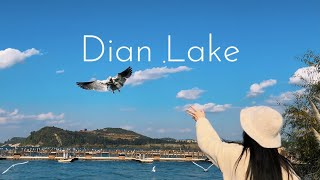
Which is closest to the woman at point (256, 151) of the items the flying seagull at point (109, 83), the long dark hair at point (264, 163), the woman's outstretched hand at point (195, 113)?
the long dark hair at point (264, 163)

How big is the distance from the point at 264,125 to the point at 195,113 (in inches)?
18.0

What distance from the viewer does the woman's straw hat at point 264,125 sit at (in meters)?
2.46

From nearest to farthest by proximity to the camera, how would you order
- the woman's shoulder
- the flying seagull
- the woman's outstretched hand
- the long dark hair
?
the long dark hair → the woman's shoulder → the woman's outstretched hand → the flying seagull

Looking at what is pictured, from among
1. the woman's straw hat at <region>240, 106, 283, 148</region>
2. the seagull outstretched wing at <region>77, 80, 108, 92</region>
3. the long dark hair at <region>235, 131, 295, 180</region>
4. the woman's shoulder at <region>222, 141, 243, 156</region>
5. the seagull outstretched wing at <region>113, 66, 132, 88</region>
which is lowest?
the long dark hair at <region>235, 131, 295, 180</region>

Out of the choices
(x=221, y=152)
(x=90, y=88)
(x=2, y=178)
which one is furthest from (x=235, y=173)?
(x=2, y=178)

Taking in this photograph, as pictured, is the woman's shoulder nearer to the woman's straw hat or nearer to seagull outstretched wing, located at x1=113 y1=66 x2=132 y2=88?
the woman's straw hat

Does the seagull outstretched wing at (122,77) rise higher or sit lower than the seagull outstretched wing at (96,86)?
higher

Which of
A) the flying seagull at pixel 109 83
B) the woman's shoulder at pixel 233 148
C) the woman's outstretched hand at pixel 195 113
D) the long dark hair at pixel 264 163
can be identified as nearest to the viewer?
the long dark hair at pixel 264 163

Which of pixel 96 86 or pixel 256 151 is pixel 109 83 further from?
pixel 256 151

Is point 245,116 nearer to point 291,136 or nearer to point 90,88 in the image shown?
point 90,88

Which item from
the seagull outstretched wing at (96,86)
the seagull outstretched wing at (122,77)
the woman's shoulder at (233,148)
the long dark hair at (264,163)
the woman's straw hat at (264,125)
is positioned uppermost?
the seagull outstretched wing at (122,77)

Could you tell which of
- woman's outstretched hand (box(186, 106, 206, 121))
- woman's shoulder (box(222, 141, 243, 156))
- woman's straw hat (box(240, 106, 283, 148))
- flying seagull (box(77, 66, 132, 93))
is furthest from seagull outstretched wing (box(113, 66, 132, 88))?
woman's straw hat (box(240, 106, 283, 148))

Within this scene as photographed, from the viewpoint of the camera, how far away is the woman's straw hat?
8.09 ft

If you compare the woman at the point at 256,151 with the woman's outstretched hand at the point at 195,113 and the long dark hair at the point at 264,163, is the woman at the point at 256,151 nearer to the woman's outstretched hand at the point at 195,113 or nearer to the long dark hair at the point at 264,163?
the long dark hair at the point at 264,163
